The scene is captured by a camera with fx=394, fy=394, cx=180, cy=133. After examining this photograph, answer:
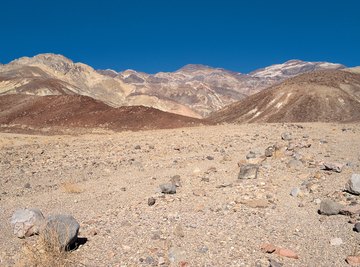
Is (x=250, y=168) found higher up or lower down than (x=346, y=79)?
lower down

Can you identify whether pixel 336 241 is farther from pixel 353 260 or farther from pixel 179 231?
pixel 179 231

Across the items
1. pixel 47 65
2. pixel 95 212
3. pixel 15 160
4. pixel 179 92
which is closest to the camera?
pixel 95 212

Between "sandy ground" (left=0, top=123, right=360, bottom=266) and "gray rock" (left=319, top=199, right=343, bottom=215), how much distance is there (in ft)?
0.64

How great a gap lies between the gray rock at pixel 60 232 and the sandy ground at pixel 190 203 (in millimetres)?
330

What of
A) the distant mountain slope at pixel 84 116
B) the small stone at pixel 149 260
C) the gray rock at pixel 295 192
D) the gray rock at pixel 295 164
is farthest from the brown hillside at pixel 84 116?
the small stone at pixel 149 260

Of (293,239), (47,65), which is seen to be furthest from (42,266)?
(47,65)

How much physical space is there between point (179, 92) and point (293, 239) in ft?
607

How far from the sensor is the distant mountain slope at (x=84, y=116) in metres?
38.4

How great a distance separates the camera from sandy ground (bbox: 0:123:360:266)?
25.0ft

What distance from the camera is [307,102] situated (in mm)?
63094

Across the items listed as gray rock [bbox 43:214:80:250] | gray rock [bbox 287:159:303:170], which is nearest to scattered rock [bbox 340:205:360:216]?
gray rock [bbox 287:159:303:170]

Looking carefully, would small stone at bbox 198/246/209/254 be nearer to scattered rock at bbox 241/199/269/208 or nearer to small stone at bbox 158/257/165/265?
small stone at bbox 158/257/165/265

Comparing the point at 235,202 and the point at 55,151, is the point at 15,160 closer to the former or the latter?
the point at 55,151

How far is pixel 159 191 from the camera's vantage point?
11.6 m
